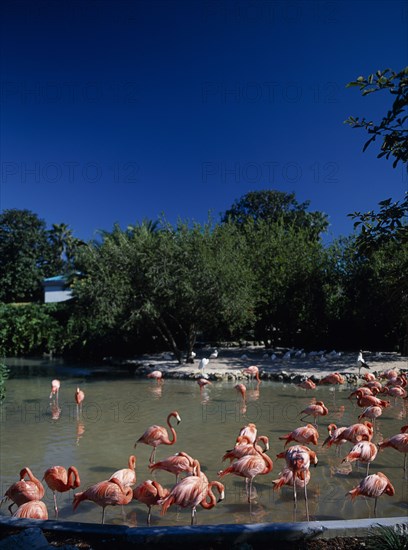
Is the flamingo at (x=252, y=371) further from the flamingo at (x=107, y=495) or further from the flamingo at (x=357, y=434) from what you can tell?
the flamingo at (x=107, y=495)

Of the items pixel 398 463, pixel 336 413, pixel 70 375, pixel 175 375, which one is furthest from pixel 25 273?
pixel 398 463

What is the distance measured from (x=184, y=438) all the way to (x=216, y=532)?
497 centimetres

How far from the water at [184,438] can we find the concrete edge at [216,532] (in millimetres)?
1460

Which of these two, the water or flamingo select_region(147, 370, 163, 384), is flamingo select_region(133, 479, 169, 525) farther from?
flamingo select_region(147, 370, 163, 384)

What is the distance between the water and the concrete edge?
1.46m

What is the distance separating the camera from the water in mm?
5461

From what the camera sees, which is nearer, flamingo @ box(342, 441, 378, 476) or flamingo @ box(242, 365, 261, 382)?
flamingo @ box(342, 441, 378, 476)

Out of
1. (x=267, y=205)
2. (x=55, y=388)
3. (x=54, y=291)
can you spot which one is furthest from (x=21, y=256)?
(x=55, y=388)

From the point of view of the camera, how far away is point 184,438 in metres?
8.59

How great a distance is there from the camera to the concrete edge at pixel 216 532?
12.1 feet

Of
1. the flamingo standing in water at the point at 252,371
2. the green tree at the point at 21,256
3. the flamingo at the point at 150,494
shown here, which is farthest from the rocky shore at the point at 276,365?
the green tree at the point at 21,256

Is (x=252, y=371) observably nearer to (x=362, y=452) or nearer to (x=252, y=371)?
(x=252, y=371)

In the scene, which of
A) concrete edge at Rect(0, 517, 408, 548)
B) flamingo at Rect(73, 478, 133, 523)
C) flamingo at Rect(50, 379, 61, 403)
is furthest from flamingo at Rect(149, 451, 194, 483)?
flamingo at Rect(50, 379, 61, 403)

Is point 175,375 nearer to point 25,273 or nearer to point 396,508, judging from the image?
point 396,508
